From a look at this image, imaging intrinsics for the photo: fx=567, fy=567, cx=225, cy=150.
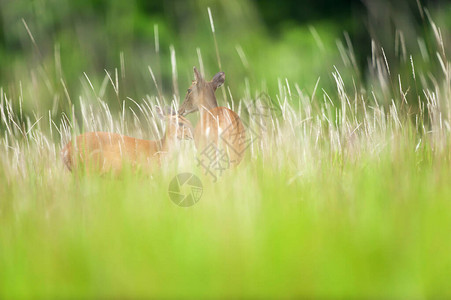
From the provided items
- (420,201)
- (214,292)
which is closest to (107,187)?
(214,292)

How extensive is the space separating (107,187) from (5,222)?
0.32 m

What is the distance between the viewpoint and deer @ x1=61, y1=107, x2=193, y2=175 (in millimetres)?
2090

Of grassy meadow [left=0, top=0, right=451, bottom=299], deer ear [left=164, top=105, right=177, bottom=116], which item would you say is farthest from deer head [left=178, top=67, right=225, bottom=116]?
grassy meadow [left=0, top=0, right=451, bottom=299]

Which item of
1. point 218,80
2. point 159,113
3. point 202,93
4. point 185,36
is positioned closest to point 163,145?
point 159,113

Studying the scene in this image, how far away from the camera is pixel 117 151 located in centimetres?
222

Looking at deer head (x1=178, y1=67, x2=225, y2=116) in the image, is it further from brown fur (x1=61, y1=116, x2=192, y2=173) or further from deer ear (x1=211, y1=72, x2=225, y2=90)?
brown fur (x1=61, y1=116, x2=192, y2=173)

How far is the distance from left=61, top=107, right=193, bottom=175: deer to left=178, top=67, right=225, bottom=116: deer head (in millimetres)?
134

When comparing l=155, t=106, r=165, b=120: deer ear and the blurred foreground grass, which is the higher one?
l=155, t=106, r=165, b=120: deer ear

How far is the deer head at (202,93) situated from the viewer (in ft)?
7.92

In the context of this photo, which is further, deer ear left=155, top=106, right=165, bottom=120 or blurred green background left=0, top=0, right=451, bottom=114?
blurred green background left=0, top=0, right=451, bottom=114

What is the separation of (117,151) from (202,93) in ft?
1.48

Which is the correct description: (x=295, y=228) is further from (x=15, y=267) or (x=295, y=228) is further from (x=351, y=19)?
(x=351, y=19)

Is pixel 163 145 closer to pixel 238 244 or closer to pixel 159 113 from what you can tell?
pixel 159 113

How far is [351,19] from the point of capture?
683 centimetres
